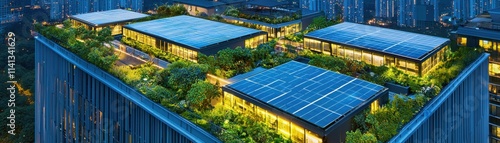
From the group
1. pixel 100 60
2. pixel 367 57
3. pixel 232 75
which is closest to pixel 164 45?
pixel 100 60

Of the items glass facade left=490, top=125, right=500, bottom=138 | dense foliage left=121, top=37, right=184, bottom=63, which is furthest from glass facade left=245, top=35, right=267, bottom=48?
glass facade left=490, top=125, right=500, bottom=138

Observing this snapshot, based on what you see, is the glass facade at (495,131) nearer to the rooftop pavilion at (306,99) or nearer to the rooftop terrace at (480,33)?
the rooftop terrace at (480,33)

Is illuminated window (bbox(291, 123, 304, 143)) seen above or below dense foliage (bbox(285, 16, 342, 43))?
below

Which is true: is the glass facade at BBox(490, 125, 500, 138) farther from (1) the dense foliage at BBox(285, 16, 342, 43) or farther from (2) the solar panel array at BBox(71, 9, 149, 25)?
(2) the solar panel array at BBox(71, 9, 149, 25)

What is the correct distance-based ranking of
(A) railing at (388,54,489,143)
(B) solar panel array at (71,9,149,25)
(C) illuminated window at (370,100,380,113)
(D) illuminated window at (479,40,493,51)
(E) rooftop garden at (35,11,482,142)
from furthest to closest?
1. (B) solar panel array at (71,9,149,25)
2. (D) illuminated window at (479,40,493,51)
3. (C) illuminated window at (370,100,380,113)
4. (E) rooftop garden at (35,11,482,142)
5. (A) railing at (388,54,489,143)

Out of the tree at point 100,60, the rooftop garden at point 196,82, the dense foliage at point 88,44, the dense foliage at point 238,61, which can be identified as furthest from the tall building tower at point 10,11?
the dense foliage at point 238,61

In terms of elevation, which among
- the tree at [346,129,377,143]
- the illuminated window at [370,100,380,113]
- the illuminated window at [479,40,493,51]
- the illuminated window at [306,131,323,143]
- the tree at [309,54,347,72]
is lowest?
the illuminated window at [306,131,323,143]
